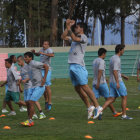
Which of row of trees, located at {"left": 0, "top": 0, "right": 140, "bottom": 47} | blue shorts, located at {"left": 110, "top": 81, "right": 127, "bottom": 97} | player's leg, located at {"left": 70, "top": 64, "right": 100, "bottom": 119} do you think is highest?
row of trees, located at {"left": 0, "top": 0, "right": 140, "bottom": 47}

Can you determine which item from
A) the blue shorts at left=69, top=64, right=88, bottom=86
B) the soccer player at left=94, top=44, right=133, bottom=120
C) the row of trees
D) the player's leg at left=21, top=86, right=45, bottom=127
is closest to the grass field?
the player's leg at left=21, top=86, right=45, bottom=127

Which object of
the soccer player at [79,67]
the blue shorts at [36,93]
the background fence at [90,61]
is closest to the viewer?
the blue shorts at [36,93]

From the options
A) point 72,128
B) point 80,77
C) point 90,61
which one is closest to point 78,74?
point 80,77

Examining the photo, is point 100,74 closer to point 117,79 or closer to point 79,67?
point 117,79

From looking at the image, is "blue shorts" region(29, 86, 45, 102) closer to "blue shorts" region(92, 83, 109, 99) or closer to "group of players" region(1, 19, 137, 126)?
"group of players" region(1, 19, 137, 126)

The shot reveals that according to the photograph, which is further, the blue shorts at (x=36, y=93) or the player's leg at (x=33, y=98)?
the blue shorts at (x=36, y=93)

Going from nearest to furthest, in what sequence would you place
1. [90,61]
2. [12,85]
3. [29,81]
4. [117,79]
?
[117,79] → [29,81] → [12,85] → [90,61]

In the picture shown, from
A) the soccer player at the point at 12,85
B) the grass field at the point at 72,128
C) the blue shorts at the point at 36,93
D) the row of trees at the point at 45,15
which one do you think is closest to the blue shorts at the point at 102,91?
the grass field at the point at 72,128

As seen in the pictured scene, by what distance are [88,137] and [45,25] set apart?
41573 mm

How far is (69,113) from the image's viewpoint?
40.0 feet

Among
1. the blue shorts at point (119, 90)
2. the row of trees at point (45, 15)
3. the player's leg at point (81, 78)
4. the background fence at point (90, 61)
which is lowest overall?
the background fence at point (90, 61)

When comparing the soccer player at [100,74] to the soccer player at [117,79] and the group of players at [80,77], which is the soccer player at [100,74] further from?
the soccer player at [117,79]

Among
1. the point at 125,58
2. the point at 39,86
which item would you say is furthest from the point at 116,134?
A: the point at 125,58

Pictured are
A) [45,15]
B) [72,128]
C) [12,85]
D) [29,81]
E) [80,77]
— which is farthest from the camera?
[45,15]
